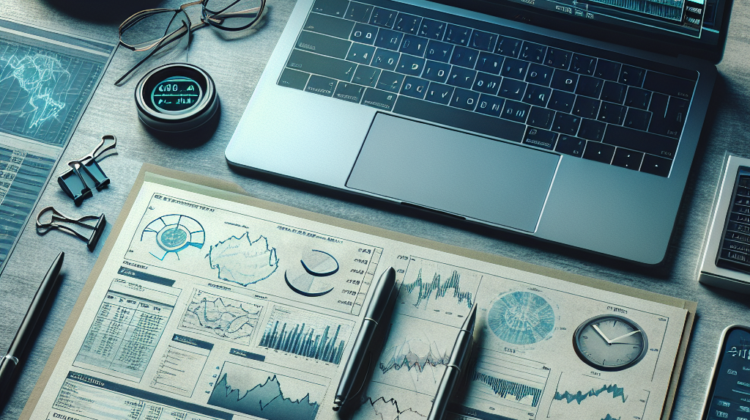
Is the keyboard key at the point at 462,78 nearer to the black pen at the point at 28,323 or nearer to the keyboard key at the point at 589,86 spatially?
the keyboard key at the point at 589,86

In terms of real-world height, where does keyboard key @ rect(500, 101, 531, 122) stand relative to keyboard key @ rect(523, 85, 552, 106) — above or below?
below

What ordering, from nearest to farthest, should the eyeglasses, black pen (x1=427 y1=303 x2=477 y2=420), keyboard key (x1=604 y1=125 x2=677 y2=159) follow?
black pen (x1=427 y1=303 x2=477 y2=420)
keyboard key (x1=604 y1=125 x2=677 y2=159)
the eyeglasses

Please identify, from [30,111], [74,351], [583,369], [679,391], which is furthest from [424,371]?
[30,111]

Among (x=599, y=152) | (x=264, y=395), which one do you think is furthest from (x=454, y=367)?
(x=599, y=152)

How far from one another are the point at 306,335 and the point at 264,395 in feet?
0.26

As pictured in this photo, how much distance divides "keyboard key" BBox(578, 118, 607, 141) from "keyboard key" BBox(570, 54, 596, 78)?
0.07 m

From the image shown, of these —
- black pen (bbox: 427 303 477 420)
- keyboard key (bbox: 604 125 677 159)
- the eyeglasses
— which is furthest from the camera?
the eyeglasses

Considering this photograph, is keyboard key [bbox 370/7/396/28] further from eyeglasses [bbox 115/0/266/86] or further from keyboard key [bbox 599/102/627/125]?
keyboard key [bbox 599/102/627/125]

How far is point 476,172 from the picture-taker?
2.50 feet

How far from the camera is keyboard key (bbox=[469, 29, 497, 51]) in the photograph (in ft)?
2.69

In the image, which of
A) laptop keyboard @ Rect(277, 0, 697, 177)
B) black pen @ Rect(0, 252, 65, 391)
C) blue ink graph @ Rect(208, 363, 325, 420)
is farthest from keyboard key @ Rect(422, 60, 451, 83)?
black pen @ Rect(0, 252, 65, 391)

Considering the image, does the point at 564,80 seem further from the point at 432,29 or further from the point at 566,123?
the point at 432,29

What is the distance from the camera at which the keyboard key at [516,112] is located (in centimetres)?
78

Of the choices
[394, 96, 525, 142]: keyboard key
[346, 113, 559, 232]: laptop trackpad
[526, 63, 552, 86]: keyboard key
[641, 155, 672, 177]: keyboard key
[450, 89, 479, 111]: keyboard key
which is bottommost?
[346, 113, 559, 232]: laptop trackpad
